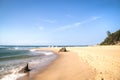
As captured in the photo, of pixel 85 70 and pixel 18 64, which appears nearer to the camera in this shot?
pixel 85 70

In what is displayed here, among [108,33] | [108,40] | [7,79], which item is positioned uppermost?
[108,33]

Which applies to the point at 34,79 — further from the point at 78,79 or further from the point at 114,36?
the point at 114,36

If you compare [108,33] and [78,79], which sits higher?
[108,33]

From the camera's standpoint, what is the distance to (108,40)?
66.2 m

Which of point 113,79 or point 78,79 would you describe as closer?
point 113,79

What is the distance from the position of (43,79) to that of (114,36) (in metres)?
62.7

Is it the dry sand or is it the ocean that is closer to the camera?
the dry sand

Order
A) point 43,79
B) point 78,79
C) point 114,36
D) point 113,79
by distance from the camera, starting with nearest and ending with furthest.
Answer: point 113,79 → point 78,79 → point 43,79 → point 114,36

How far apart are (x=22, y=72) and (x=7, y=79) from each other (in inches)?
75.1

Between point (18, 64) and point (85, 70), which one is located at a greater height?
point (85, 70)

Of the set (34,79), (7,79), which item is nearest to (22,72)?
(7,79)

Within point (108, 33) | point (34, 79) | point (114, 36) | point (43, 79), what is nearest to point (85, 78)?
point (43, 79)

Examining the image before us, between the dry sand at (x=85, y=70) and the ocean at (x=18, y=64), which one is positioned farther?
the ocean at (x=18, y=64)

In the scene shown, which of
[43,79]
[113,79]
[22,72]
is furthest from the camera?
[22,72]
